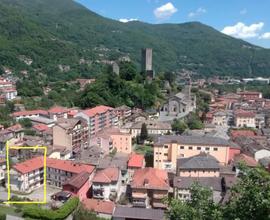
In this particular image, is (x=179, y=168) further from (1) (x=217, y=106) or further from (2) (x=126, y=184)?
(1) (x=217, y=106)

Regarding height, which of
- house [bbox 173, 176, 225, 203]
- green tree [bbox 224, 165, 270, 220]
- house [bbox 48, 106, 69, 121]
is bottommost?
house [bbox 173, 176, 225, 203]

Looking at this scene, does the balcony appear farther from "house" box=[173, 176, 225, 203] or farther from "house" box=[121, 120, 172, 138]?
"house" box=[121, 120, 172, 138]

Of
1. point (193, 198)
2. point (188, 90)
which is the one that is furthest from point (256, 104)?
point (193, 198)

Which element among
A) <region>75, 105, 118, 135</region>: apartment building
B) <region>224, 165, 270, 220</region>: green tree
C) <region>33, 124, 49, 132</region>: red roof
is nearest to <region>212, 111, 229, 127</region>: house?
<region>75, 105, 118, 135</region>: apartment building

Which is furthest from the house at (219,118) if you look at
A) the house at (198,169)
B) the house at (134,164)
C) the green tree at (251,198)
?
the green tree at (251,198)

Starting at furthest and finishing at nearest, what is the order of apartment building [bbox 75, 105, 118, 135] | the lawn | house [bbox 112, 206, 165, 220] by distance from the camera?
apartment building [bbox 75, 105, 118, 135]
the lawn
house [bbox 112, 206, 165, 220]

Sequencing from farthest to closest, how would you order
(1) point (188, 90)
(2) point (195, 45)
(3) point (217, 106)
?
1. (2) point (195, 45)
2. (3) point (217, 106)
3. (1) point (188, 90)

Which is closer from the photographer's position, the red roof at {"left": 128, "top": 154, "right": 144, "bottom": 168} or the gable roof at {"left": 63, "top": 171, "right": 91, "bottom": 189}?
the gable roof at {"left": 63, "top": 171, "right": 91, "bottom": 189}
